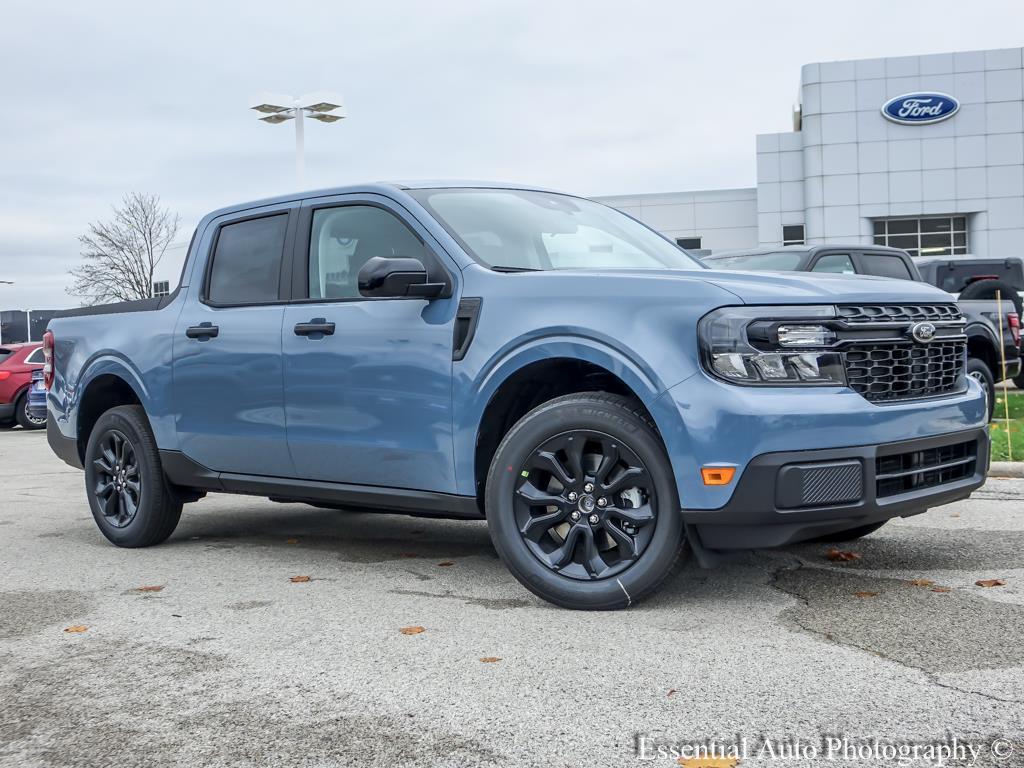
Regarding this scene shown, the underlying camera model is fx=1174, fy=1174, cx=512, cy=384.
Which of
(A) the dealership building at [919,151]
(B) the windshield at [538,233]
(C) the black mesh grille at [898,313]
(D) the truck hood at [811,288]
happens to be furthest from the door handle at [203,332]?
(A) the dealership building at [919,151]

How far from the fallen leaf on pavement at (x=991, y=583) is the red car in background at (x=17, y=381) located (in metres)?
16.9

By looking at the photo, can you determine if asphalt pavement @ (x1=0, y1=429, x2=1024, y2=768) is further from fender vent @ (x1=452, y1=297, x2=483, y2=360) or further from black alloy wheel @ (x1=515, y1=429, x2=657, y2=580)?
fender vent @ (x1=452, y1=297, x2=483, y2=360)

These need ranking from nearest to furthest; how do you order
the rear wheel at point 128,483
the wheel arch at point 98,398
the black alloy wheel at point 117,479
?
the rear wheel at point 128,483, the black alloy wheel at point 117,479, the wheel arch at point 98,398

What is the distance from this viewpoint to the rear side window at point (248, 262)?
6.09 m

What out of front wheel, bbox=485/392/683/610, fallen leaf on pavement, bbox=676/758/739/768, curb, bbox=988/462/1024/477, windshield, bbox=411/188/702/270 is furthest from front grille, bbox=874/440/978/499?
curb, bbox=988/462/1024/477

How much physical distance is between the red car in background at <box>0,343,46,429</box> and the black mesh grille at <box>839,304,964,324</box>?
16.8 meters

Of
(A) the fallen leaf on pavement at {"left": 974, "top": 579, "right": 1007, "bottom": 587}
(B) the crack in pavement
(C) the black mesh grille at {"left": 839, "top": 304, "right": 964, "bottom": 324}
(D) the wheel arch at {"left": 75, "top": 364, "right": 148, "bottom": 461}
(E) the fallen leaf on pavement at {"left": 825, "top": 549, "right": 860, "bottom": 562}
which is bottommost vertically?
(E) the fallen leaf on pavement at {"left": 825, "top": 549, "right": 860, "bottom": 562}

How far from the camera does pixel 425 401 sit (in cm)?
514

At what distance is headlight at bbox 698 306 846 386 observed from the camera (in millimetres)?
4293

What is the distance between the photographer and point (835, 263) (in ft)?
35.5

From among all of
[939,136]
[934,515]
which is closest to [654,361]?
[934,515]

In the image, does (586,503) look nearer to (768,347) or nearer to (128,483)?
(768,347)

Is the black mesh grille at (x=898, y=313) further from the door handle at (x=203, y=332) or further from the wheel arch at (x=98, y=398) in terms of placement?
the wheel arch at (x=98, y=398)

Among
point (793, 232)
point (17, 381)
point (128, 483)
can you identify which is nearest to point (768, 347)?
point (128, 483)
